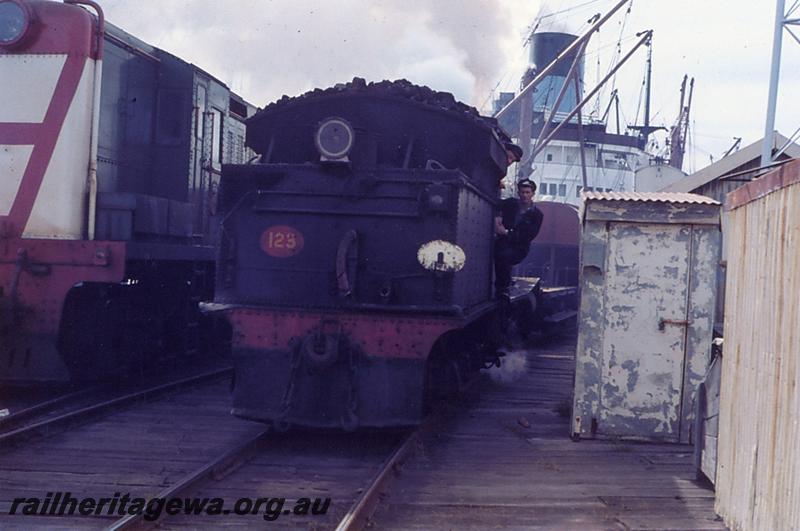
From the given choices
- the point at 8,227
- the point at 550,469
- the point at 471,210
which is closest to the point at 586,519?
the point at 550,469

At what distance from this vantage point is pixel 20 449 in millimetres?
7039

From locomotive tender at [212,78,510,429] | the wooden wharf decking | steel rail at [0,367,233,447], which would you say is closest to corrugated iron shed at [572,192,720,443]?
the wooden wharf decking

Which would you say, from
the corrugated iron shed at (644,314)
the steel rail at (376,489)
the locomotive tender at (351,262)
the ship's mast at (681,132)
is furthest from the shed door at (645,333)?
the ship's mast at (681,132)

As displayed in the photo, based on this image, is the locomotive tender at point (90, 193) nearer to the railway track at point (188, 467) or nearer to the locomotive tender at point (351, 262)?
the railway track at point (188, 467)

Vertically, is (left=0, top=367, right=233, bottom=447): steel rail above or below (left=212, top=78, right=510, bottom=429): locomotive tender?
below

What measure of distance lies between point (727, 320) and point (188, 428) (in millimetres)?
4658

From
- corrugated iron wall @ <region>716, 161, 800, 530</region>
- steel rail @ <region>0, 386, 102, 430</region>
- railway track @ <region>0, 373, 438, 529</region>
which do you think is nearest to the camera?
corrugated iron wall @ <region>716, 161, 800, 530</region>

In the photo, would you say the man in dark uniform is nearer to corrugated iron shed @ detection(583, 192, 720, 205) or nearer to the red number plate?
corrugated iron shed @ detection(583, 192, 720, 205)

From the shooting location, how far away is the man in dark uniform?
10.0m

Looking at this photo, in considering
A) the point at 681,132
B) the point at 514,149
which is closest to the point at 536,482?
the point at 514,149

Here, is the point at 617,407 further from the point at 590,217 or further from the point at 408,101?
the point at 408,101

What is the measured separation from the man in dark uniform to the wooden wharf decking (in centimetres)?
159

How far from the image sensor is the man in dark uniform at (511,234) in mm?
10031

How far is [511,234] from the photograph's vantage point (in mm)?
10117
